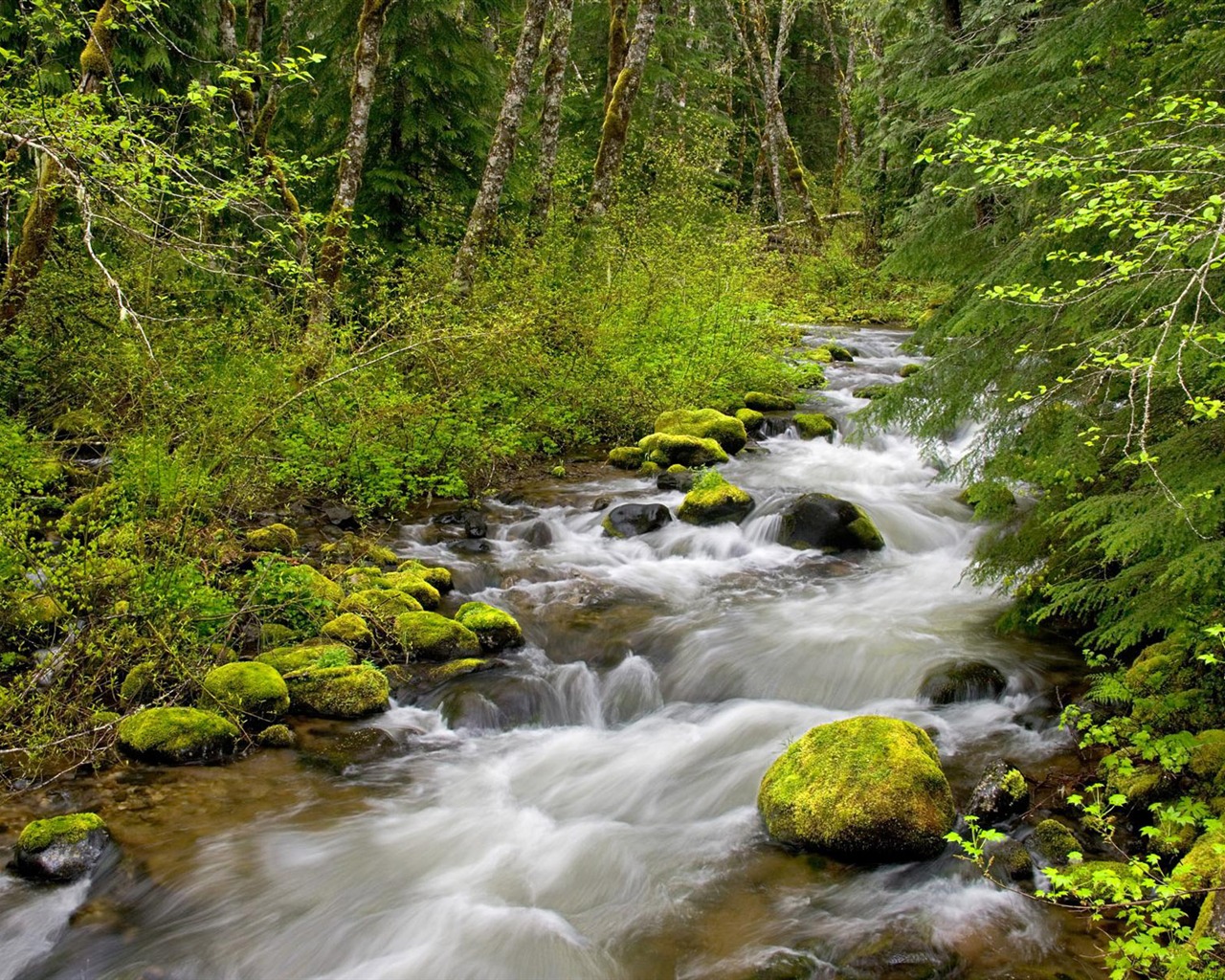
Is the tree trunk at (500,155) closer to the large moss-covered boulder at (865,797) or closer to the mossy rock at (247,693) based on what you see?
the mossy rock at (247,693)

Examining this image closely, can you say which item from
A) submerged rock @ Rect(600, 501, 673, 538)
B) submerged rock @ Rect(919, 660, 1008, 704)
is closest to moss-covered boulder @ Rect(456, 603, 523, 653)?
submerged rock @ Rect(600, 501, 673, 538)

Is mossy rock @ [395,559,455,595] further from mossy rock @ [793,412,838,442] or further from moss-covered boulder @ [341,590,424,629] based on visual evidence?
mossy rock @ [793,412,838,442]

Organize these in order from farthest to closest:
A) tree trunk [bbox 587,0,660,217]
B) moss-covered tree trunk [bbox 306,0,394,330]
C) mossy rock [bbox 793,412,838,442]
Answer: tree trunk [bbox 587,0,660,217], mossy rock [bbox 793,412,838,442], moss-covered tree trunk [bbox 306,0,394,330]

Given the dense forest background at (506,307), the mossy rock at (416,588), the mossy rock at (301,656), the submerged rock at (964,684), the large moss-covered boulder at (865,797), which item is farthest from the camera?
the mossy rock at (416,588)

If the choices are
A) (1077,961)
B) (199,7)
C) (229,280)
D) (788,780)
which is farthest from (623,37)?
(1077,961)

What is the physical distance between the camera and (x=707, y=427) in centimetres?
1305

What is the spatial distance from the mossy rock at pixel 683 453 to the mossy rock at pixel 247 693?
724 cm

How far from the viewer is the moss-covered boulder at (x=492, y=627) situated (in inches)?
289

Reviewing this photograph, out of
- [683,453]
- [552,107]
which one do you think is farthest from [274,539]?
[552,107]

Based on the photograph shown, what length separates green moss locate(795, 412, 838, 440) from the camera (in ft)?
45.4

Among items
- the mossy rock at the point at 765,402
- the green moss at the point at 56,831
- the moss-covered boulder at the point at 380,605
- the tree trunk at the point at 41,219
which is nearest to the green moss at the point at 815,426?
the mossy rock at the point at 765,402

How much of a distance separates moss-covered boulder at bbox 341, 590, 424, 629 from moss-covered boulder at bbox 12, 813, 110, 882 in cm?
278

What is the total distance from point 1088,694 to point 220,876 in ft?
17.3

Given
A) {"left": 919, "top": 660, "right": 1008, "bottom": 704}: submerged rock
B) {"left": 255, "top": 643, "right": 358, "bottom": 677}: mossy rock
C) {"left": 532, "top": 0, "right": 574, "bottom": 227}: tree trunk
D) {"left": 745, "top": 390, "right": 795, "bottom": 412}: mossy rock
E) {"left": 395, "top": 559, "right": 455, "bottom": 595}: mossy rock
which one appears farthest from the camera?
{"left": 745, "top": 390, "right": 795, "bottom": 412}: mossy rock
